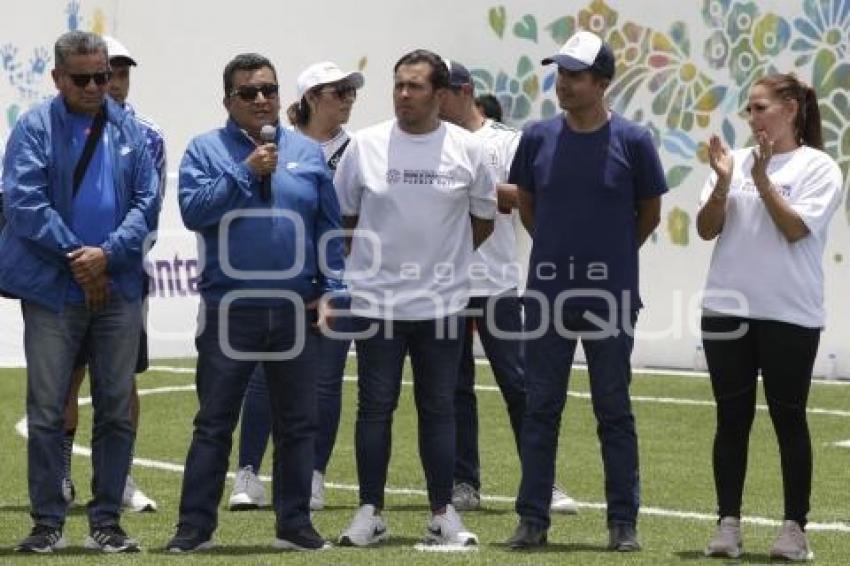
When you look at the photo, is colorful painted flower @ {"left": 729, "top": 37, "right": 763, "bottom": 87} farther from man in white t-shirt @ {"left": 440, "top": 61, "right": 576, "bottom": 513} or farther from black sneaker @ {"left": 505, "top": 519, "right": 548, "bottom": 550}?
black sneaker @ {"left": 505, "top": 519, "right": 548, "bottom": 550}

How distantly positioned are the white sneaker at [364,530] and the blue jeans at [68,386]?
952 mm

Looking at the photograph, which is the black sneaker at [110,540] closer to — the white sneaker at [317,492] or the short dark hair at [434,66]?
the white sneaker at [317,492]

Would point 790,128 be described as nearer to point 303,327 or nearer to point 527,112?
point 303,327

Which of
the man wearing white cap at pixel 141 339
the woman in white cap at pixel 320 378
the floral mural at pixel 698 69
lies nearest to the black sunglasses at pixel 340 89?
the woman in white cap at pixel 320 378

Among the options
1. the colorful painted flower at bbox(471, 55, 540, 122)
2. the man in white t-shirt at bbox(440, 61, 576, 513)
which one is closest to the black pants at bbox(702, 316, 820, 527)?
the man in white t-shirt at bbox(440, 61, 576, 513)

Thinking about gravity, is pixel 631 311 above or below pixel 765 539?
above

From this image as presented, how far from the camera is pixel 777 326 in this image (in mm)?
8438

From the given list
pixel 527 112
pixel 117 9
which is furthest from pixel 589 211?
pixel 117 9

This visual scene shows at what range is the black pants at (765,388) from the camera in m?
8.46

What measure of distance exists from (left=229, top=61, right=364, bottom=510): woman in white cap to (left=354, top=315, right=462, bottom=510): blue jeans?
119 centimetres

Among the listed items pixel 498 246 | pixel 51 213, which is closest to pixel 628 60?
pixel 498 246

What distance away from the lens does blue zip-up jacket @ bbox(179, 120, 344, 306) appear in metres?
8.36

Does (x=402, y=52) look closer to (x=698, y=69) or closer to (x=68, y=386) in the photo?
(x=698, y=69)

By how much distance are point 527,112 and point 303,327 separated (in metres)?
10.6
